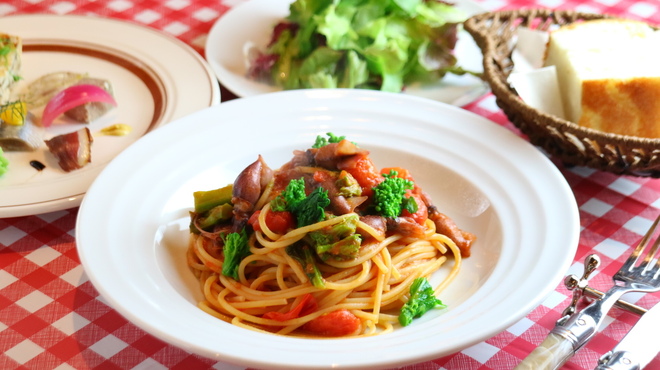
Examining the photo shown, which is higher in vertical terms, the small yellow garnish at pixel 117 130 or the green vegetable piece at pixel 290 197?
the green vegetable piece at pixel 290 197

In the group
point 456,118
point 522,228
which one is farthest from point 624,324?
point 456,118

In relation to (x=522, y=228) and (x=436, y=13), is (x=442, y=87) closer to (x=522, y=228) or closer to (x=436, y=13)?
(x=436, y=13)

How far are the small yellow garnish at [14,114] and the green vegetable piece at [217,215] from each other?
141 centimetres

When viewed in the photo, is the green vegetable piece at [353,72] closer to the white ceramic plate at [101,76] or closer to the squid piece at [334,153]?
the white ceramic plate at [101,76]

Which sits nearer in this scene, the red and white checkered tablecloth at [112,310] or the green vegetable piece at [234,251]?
the red and white checkered tablecloth at [112,310]

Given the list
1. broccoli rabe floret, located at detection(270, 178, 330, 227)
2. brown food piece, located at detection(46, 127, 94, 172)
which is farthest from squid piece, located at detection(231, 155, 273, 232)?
brown food piece, located at detection(46, 127, 94, 172)

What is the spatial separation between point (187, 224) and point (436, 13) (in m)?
2.28

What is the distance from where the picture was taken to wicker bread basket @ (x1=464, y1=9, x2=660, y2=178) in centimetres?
308

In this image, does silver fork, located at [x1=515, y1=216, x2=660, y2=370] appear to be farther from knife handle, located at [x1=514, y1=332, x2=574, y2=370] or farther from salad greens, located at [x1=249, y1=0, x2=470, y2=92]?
salad greens, located at [x1=249, y1=0, x2=470, y2=92]

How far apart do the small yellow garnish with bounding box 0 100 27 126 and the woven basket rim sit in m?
2.44

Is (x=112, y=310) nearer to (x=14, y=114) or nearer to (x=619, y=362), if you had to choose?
(x=14, y=114)

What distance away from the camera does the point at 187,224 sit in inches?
124

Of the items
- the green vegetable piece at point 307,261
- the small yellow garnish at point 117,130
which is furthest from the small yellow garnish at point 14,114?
the green vegetable piece at point 307,261

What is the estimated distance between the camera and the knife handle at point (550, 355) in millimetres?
2252
